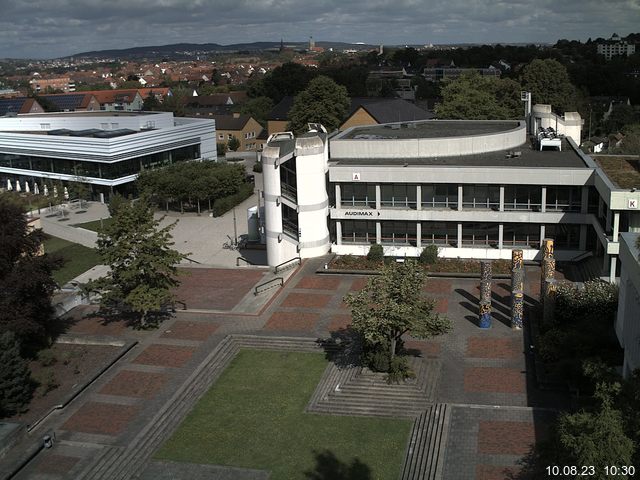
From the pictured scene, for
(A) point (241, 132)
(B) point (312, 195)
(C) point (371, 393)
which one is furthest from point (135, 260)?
(A) point (241, 132)

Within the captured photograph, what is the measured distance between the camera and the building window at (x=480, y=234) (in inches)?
1665

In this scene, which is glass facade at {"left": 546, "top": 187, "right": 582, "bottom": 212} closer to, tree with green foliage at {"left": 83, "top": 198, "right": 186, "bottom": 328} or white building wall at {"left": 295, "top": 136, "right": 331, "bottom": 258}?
white building wall at {"left": 295, "top": 136, "right": 331, "bottom": 258}

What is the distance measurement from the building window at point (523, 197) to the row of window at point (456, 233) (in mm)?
1083

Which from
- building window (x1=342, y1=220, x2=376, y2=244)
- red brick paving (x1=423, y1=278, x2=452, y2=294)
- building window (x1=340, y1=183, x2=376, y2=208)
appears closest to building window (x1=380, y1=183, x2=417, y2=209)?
building window (x1=340, y1=183, x2=376, y2=208)

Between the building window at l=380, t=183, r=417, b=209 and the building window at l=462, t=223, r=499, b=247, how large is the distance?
11.8 feet

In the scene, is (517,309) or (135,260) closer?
(517,309)

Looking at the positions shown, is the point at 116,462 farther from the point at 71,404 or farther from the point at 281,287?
the point at 281,287

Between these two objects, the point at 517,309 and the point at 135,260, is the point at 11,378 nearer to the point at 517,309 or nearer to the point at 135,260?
the point at 135,260

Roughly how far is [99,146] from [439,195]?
38.6 meters

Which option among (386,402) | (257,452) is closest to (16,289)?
(257,452)

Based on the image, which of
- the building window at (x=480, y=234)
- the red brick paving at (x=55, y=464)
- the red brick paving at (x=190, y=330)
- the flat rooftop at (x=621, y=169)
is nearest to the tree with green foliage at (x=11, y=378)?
the red brick paving at (x=55, y=464)

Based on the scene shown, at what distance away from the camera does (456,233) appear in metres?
42.9

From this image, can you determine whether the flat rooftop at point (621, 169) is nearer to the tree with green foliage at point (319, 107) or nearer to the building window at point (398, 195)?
the building window at point (398, 195)

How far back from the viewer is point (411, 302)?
26891 mm
